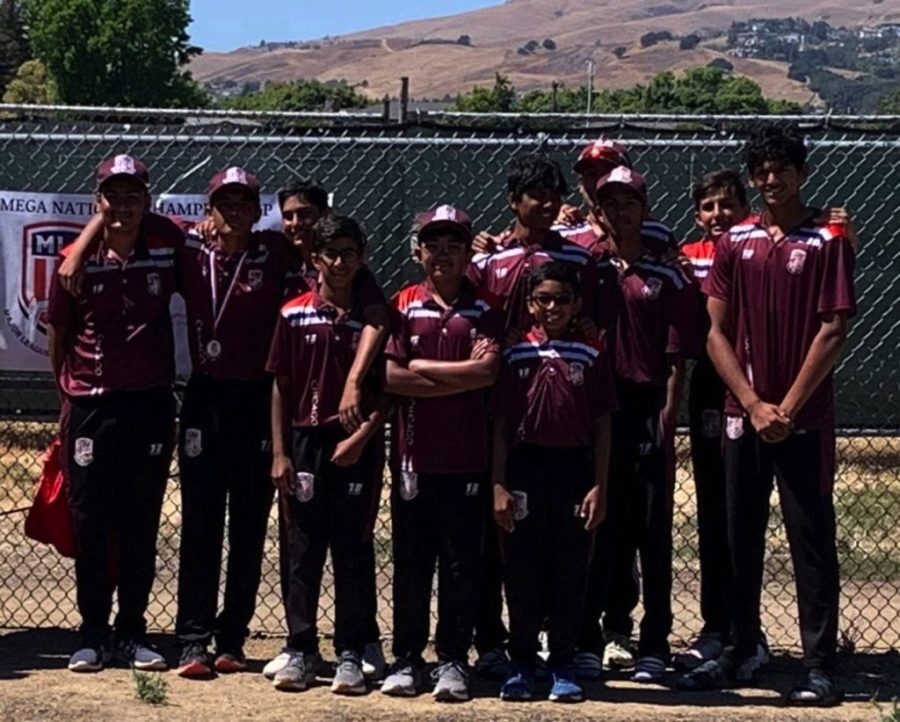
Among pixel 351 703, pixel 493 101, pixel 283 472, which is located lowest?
pixel 351 703

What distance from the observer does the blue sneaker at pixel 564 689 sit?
6.57 meters

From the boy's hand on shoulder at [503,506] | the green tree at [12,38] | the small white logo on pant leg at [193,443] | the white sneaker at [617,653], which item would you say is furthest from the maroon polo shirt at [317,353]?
the green tree at [12,38]

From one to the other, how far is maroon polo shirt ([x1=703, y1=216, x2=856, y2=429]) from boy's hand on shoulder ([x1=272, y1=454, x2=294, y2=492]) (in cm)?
162

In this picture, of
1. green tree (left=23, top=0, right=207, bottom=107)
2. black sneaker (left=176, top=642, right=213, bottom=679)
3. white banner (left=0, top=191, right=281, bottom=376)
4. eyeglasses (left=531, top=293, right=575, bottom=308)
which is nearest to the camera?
eyeglasses (left=531, top=293, right=575, bottom=308)

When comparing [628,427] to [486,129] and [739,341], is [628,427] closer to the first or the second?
[739,341]

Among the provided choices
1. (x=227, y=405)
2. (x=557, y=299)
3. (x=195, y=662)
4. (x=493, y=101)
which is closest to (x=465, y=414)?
(x=557, y=299)

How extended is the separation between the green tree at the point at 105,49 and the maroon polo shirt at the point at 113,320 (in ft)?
229

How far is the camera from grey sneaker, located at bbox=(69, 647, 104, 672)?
691 cm

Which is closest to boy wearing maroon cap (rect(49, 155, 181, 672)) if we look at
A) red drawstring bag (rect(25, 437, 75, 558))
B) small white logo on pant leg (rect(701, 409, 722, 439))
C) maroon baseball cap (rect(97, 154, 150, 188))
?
maroon baseball cap (rect(97, 154, 150, 188))

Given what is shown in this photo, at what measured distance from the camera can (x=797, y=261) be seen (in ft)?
21.2

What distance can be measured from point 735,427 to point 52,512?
8.73 ft

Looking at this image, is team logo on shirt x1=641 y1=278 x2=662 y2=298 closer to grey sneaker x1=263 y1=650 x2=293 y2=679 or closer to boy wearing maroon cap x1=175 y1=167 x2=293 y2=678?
boy wearing maroon cap x1=175 y1=167 x2=293 y2=678

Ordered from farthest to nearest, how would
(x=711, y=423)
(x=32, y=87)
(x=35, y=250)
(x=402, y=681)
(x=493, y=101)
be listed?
1. (x=32, y=87)
2. (x=493, y=101)
3. (x=35, y=250)
4. (x=711, y=423)
5. (x=402, y=681)

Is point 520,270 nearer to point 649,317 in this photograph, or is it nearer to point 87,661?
point 649,317
